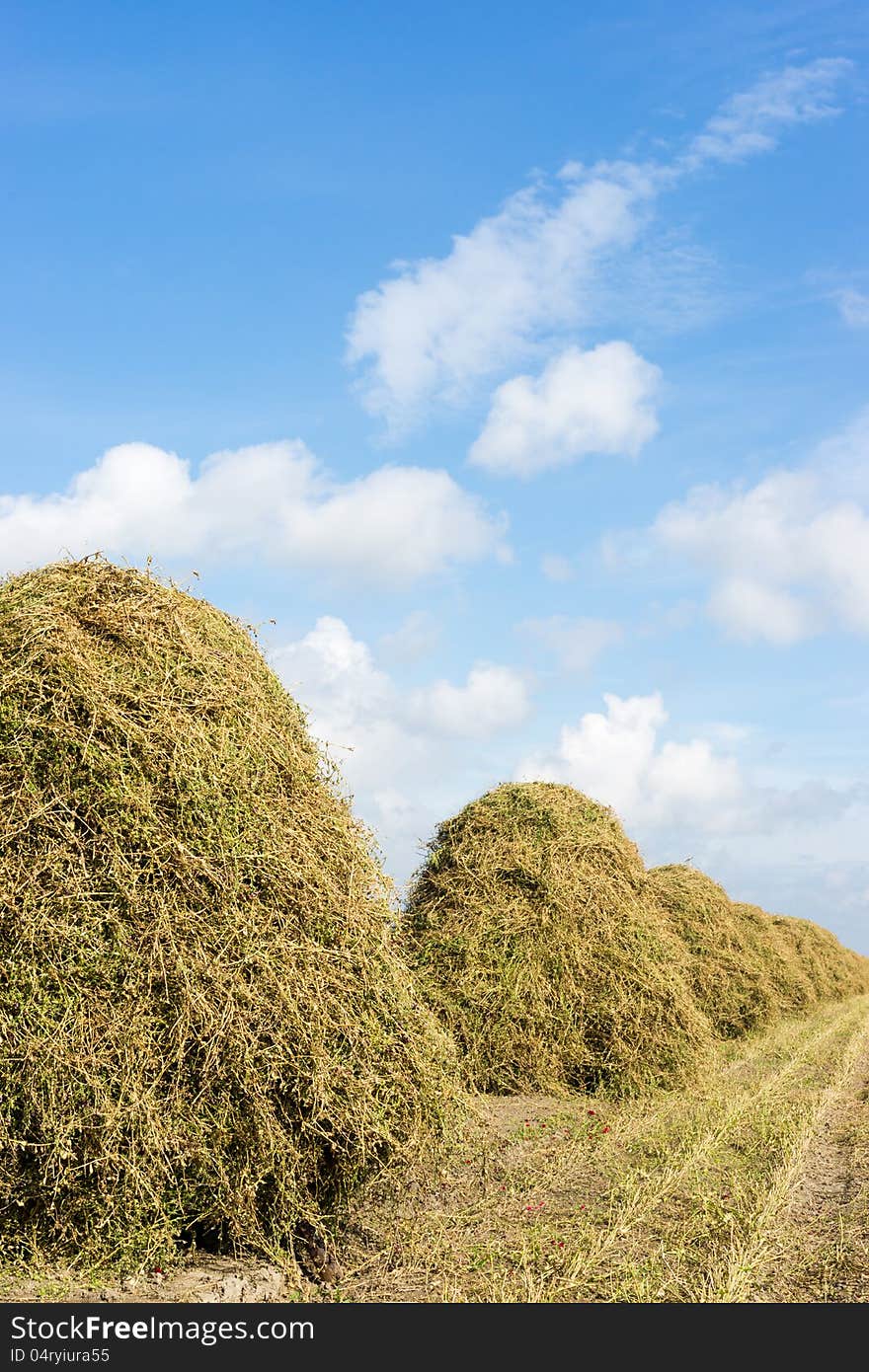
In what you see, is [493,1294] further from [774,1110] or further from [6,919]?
[774,1110]

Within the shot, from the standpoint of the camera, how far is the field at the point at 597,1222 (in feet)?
20.7

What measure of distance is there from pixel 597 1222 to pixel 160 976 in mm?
4002

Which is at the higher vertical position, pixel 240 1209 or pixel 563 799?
pixel 563 799

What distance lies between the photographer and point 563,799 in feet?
43.6

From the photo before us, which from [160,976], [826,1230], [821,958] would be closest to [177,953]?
[160,976]

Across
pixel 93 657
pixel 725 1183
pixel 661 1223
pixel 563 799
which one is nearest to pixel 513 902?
pixel 563 799

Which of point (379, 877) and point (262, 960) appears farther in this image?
point (379, 877)

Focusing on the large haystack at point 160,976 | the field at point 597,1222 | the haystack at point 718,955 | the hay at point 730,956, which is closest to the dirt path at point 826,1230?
the field at point 597,1222

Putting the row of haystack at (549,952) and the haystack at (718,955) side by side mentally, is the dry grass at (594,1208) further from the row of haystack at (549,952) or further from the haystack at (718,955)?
the haystack at (718,955)

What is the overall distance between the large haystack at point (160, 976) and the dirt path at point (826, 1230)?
2.66 metres

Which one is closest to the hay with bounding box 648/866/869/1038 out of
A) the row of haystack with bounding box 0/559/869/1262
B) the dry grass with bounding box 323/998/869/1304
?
the dry grass with bounding box 323/998/869/1304

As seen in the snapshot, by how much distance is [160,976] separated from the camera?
6301 mm

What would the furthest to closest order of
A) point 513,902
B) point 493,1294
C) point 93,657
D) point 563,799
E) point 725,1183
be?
point 563,799
point 513,902
point 725,1183
point 93,657
point 493,1294
